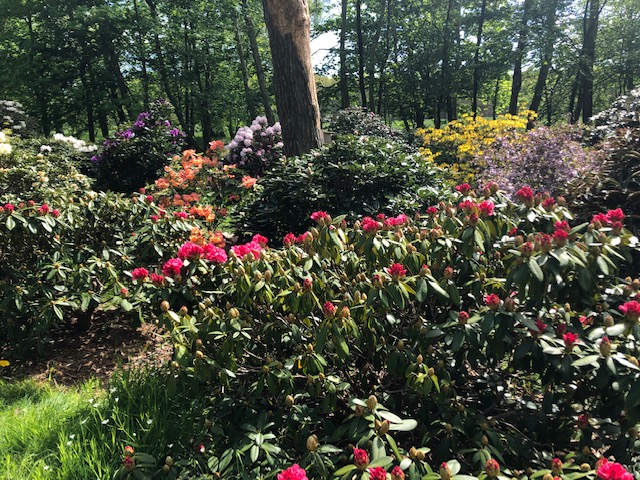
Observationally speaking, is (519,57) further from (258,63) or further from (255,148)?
(255,148)

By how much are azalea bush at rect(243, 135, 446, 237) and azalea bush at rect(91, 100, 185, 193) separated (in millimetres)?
4971

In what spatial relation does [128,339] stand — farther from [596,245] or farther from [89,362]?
[596,245]

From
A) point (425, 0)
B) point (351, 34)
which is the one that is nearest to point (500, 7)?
point (425, 0)

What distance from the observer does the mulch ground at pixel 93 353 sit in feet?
9.09

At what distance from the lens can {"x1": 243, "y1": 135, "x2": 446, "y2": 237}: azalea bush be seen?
386 cm

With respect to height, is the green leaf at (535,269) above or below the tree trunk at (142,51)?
below

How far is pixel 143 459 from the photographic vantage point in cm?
141

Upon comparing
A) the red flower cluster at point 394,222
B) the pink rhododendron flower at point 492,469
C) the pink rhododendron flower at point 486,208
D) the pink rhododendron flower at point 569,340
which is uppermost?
the pink rhododendron flower at point 486,208

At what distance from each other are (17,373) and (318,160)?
3.00 meters

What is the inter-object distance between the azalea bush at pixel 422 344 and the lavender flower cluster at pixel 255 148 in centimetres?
497

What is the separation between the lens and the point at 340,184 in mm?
4008

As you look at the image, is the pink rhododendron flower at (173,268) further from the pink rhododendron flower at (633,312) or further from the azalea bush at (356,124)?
the azalea bush at (356,124)

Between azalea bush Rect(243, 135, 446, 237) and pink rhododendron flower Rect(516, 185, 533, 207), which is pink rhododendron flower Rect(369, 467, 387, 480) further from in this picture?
azalea bush Rect(243, 135, 446, 237)

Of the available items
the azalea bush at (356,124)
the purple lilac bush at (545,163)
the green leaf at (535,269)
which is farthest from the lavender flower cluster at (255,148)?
the green leaf at (535,269)
